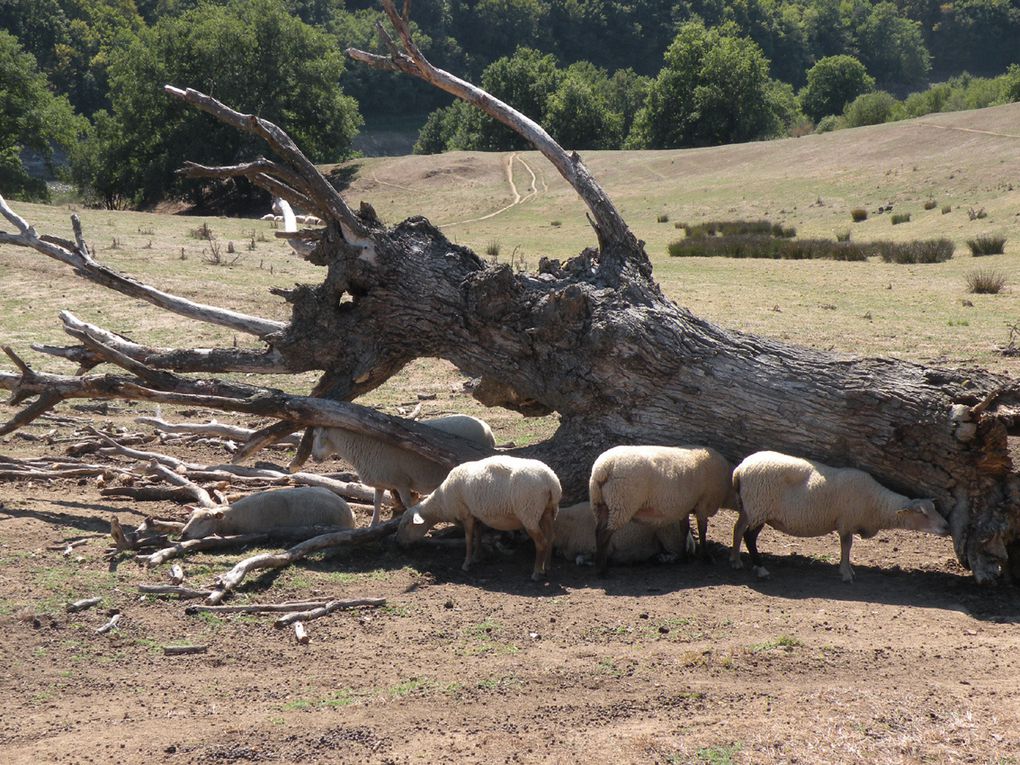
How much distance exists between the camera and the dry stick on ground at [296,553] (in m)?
8.22

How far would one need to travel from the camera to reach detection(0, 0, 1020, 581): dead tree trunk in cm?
860

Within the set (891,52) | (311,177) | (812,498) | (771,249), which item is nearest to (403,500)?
→ (311,177)

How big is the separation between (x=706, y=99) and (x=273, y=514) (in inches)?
2689

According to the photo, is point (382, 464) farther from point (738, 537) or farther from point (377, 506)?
point (738, 537)

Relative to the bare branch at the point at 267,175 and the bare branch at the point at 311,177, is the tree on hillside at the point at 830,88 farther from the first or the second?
the bare branch at the point at 311,177

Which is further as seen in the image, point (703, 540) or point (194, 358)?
point (194, 358)

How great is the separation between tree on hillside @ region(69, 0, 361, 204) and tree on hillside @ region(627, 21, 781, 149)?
85.7 feet

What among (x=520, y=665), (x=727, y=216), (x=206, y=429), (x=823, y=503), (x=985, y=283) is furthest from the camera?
(x=727, y=216)

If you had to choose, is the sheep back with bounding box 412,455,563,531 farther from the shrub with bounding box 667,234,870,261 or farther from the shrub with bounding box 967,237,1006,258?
the shrub with bounding box 967,237,1006,258

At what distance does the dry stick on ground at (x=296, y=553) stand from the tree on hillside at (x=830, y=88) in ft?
330

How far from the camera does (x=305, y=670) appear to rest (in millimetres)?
6883

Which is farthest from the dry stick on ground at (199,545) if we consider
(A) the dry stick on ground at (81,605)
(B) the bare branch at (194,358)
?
(B) the bare branch at (194,358)

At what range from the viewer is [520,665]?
269 inches

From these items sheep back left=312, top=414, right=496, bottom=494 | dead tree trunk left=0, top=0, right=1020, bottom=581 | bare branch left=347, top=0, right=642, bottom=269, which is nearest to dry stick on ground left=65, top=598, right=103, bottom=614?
dead tree trunk left=0, top=0, right=1020, bottom=581
